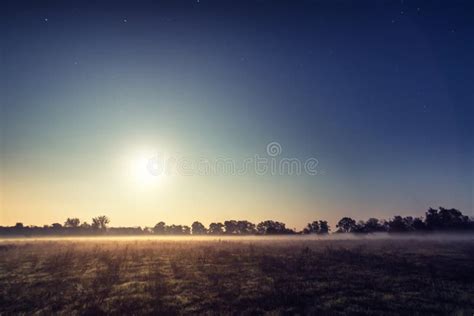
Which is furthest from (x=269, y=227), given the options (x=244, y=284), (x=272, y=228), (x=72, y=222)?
(x=244, y=284)

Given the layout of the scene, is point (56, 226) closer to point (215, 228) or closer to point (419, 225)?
point (215, 228)

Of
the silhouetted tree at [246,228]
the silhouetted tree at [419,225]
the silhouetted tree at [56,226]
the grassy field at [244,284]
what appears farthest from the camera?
the silhouetted tree at [246,228]

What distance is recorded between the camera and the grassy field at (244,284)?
14680mm

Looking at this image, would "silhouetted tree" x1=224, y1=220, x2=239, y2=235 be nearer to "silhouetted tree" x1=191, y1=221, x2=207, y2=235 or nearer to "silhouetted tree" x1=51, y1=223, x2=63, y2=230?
"silhouetted tree" x1=191, y1=221, x2=207, y2=235

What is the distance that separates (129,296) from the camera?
16.6 m

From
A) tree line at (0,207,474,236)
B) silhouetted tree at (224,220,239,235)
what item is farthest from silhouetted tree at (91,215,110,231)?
silhouetted tree at (224,220,239,235)

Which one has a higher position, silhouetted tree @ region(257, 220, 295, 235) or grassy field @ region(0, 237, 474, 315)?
silhouetted tree @ region(257, 220, 295, 235)

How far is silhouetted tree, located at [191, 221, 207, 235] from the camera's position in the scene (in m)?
192

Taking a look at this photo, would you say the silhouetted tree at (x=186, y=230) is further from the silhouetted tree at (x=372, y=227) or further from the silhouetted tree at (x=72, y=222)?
the silhouetted tree at (x=372, y=227)

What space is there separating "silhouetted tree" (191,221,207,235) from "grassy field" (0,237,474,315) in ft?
549

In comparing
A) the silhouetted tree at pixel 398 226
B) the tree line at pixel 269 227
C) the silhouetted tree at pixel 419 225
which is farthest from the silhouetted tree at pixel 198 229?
the silhouetted tree at pixel 419 225

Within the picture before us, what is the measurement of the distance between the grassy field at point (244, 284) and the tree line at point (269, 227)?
80.6m

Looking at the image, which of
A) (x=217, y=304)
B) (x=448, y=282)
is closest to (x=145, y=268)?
(x=217, y=304)

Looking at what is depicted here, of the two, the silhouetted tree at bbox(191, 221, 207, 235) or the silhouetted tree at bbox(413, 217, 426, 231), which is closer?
the silhouetted tree at bbox(413, 217, 426, 231)
